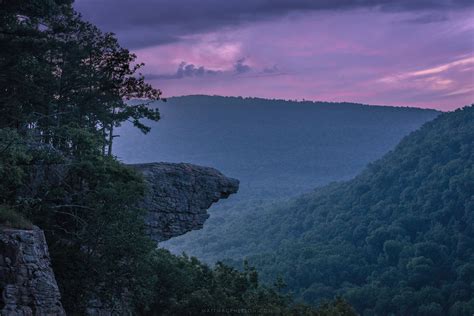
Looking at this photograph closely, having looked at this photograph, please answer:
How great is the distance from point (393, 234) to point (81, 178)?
96.3m

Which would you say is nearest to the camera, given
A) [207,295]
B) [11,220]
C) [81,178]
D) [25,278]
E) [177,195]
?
[25,278]

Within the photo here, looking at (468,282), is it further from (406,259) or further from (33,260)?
(33,260)

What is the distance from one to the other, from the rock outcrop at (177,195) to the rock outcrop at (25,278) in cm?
1141

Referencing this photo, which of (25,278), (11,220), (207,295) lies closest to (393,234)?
(207,295)

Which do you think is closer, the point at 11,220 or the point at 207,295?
the point at 11,220

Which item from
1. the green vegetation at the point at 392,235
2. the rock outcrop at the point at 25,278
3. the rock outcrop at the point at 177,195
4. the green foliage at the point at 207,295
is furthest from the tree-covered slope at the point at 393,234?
the rock outcrop at the point at 25,278

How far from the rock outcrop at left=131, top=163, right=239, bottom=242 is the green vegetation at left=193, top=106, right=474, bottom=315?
5431 centimetres

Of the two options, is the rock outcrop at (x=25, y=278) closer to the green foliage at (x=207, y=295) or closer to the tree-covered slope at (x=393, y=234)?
the green foliage at (x=207, y=295)

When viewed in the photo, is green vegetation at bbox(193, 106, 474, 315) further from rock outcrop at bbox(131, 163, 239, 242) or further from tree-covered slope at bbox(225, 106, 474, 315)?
rock outcrop at bbox(131, 163, 239, 242)

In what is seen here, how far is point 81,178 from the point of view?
73.6 ft

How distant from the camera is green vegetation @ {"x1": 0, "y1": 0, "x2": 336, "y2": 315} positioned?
20.0m

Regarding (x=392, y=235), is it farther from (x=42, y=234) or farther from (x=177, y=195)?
(x=42, y=234)

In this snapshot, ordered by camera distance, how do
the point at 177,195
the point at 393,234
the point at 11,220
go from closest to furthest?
the point at 11,220 → the point at 177,195 → the point at 393,234

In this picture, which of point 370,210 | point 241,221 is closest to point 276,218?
point 241,221
